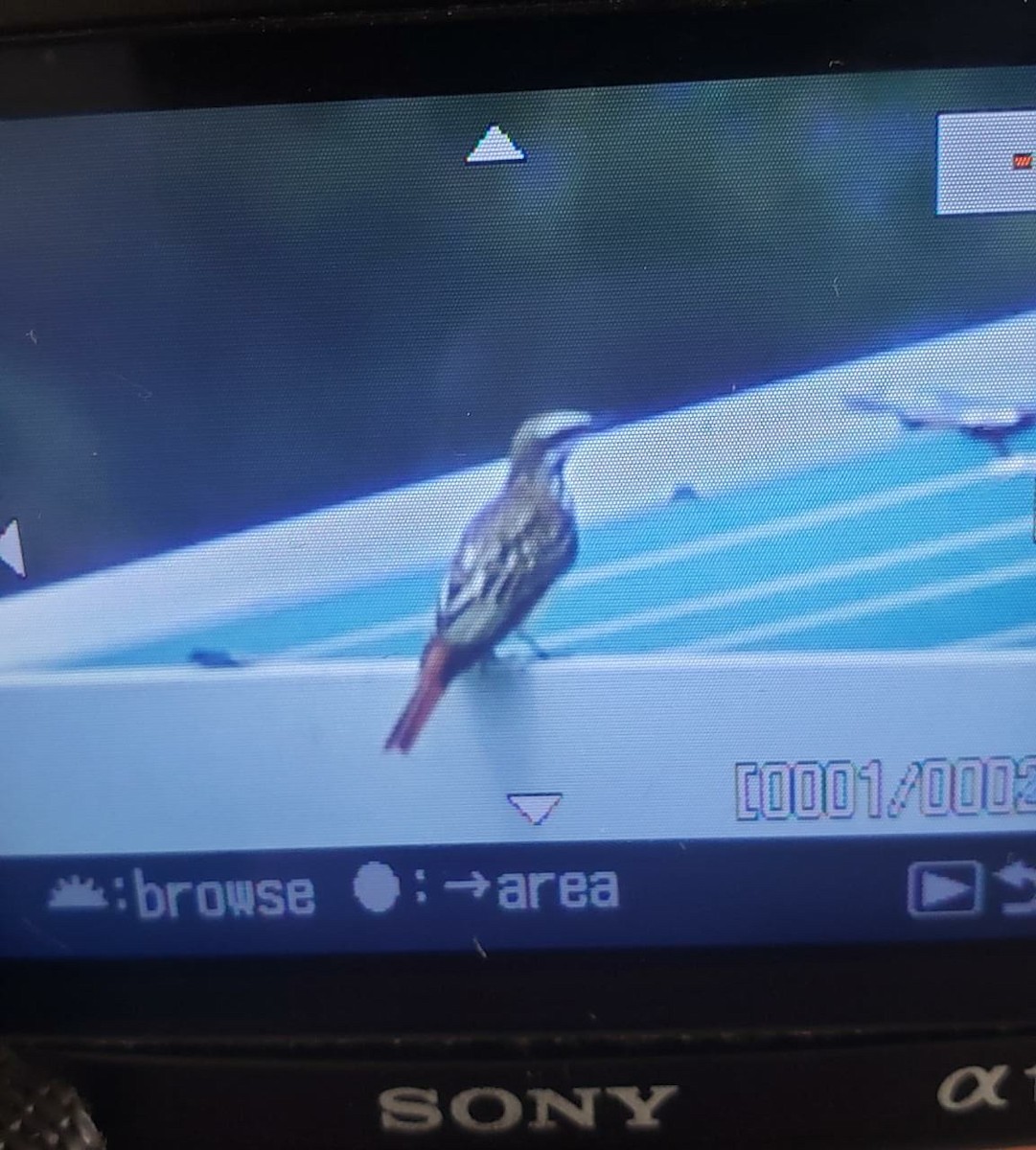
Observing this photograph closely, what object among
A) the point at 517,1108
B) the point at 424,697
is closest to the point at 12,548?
the point at 424,697

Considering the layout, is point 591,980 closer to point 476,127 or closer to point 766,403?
point 766,403

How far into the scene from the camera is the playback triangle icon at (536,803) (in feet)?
2.00

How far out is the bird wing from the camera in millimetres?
579

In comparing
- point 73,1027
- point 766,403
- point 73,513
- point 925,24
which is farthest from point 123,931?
point 925,24

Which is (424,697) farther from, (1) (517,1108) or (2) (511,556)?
(1) (517,1108)

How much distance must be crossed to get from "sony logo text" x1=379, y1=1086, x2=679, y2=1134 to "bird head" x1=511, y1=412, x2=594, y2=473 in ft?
0.97

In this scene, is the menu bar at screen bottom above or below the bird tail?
below

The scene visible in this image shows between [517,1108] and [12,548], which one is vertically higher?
[12,548]

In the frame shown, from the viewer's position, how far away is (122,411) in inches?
22.9

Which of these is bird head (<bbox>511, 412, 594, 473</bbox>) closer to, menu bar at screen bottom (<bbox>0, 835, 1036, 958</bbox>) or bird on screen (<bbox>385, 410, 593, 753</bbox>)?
bird on screen (<bbox>385, 410, 593, 753</bbox>)

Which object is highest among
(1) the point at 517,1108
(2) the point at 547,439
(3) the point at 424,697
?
(2) the point at 547,439

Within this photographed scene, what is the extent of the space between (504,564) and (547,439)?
6cm

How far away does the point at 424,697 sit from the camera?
596mm

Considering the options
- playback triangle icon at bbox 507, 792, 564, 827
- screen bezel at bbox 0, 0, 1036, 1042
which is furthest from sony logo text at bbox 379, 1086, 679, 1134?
playback triangle icon at bbox 507, 792, 564, 827
